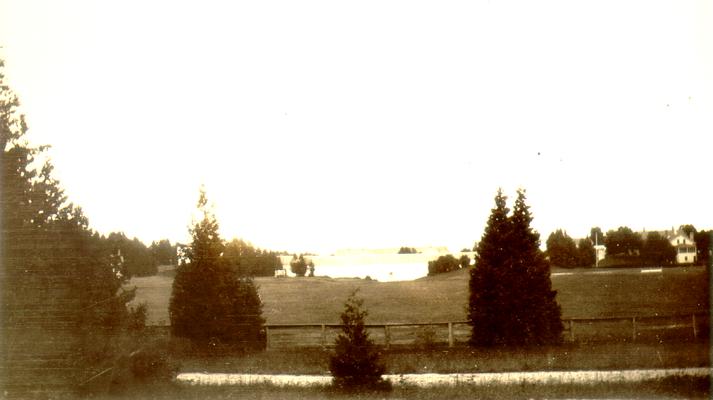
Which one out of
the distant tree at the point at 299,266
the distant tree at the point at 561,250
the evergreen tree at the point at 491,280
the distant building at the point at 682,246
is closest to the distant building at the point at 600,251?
the distant tree at the point at 561,250

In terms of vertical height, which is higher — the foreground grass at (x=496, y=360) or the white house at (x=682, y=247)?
the white house at (x=682, y=247)

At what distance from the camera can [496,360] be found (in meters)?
A: 14.5

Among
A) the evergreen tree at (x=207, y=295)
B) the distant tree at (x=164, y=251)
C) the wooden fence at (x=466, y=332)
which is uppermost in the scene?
the distant tree at (x=164, y=251)

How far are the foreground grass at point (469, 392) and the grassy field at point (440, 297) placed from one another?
1677 centimetres

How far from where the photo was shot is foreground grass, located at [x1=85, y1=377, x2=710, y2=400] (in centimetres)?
1038

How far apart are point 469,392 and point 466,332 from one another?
41.9 ft

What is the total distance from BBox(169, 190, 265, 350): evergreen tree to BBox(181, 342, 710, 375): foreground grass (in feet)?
3.80

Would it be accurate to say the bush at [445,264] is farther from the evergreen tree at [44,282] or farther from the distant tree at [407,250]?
the evergreen tree at [44,282]

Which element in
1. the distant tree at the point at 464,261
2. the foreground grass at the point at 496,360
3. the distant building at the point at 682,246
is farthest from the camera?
the distant building at the point at 682,246

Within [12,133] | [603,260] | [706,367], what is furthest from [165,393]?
[603,260]

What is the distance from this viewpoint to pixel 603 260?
5372 cm

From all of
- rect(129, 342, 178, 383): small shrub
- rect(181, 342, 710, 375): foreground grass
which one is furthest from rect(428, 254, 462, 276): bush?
rect(129, 342, 178, 383): small shrub

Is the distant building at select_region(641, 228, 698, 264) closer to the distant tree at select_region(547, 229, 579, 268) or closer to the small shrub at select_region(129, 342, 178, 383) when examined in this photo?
the distant tree at select_region(547, 229, 579, 268)

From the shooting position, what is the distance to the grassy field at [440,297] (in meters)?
31.4
